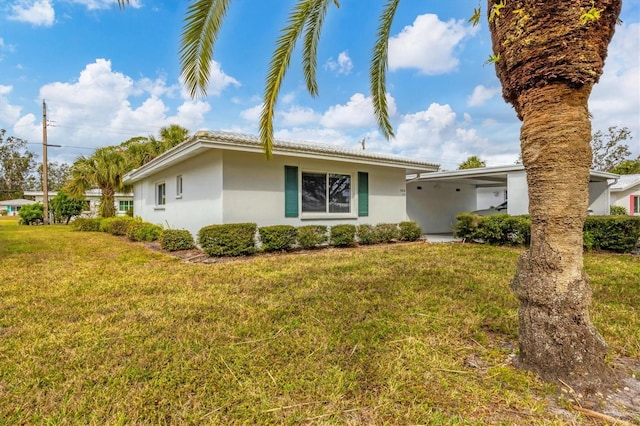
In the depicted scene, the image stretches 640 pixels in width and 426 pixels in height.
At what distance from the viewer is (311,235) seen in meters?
9.50

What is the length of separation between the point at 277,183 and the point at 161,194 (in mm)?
7780

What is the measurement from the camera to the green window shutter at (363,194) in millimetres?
11352

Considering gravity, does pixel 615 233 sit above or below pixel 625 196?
below

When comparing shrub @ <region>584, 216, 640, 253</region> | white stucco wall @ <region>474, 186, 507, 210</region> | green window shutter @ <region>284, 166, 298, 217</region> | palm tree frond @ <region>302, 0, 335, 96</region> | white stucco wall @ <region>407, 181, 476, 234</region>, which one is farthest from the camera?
white stucco wall @ <region>474, 186, 507, 210</region>

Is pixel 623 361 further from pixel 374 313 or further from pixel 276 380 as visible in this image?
pixel 276 380

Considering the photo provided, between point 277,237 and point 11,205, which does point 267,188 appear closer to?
point 277,237

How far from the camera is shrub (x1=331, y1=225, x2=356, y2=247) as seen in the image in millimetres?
10023

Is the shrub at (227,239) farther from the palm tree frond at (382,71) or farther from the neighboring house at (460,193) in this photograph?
the neighboring house at (460,193)

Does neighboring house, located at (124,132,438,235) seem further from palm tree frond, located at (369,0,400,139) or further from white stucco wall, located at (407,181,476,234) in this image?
palm tree frond, located at (369,0,400,139)

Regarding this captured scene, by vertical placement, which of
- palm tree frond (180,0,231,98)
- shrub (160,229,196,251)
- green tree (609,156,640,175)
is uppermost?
green tree (609,156,640,175)

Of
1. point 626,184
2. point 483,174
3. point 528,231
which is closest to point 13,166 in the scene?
point 483,174

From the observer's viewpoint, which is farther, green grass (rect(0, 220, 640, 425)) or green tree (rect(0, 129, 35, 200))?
green tree (rect(0, 129, 35, 200))

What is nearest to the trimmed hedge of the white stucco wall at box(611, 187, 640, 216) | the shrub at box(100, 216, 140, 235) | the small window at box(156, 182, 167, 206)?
the small window at box(156, 182, 167, 206)

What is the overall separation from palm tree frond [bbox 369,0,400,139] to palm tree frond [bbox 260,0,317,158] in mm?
1285
